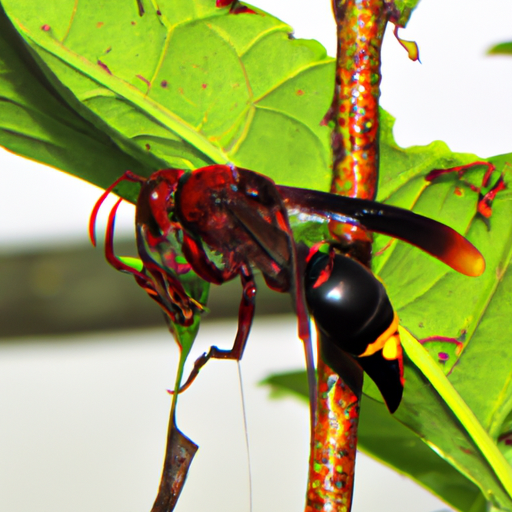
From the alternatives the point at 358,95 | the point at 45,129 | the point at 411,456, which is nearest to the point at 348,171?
the point at 358,95

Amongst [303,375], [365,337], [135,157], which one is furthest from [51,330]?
[365,337]

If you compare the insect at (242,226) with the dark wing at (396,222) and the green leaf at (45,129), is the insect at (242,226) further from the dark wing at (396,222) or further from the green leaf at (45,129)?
the green leaf at (45,129)

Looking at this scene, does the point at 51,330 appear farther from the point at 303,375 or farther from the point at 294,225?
the point at 294,225

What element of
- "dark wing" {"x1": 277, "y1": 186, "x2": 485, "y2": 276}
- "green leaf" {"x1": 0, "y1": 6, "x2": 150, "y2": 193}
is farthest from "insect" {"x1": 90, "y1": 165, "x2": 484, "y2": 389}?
"green leaf" {"x1": 0, "y1": 6, "x2": 150, "y2": 193}

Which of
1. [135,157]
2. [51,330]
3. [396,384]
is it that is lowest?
[396,384]

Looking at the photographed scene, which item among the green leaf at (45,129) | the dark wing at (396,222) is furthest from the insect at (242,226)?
the green leaf at (45,129)

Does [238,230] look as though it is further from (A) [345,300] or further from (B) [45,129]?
(B) [45,129]
